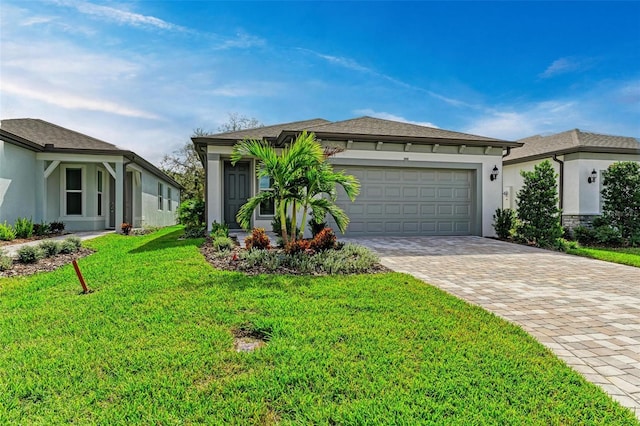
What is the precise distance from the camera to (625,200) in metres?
10.9

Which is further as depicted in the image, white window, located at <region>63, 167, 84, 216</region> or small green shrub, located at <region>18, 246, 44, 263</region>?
white window, located at <region>63, 167, 84, 216</region>

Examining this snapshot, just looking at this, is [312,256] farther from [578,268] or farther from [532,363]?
[578,268]

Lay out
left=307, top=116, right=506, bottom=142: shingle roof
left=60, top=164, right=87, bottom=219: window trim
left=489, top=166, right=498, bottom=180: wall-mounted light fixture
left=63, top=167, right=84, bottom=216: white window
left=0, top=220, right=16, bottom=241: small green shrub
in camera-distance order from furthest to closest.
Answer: left=63, top=167, right=84, bottom=216: white window < left=60, top=164, right=87, bottom=219: window trim < left=489, top=166, right=498, bottom=180: wall-mounted light fixture < left=307, top=116, right=506, bottom=142: shingle roof < left=0, top=220, right=16, bottom=241: small green shrub

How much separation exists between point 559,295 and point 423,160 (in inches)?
291

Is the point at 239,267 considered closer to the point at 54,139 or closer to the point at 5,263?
the point at 5,263

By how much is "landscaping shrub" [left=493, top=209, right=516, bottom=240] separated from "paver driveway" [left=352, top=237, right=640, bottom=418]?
197cm

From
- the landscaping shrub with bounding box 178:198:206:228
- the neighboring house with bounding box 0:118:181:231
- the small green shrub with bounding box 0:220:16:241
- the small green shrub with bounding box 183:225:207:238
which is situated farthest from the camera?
the landscaping shrub with bounding box 178:198:206:228

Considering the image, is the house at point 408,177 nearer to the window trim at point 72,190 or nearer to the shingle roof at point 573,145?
the shingle roof at point 573,145

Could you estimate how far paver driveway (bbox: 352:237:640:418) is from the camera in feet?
9.21

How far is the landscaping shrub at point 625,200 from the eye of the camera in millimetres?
10852

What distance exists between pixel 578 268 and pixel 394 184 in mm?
5787

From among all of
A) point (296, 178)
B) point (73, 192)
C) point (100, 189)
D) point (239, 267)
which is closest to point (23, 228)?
point (73, 192)

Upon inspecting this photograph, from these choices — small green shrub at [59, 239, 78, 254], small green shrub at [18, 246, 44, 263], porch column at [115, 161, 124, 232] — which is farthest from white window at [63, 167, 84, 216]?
small green shrub at [18, 246, 44, 263]

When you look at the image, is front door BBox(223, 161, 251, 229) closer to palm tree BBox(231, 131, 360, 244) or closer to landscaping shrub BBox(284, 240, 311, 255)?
palm tree BBox(231, 131, 360, 244)
